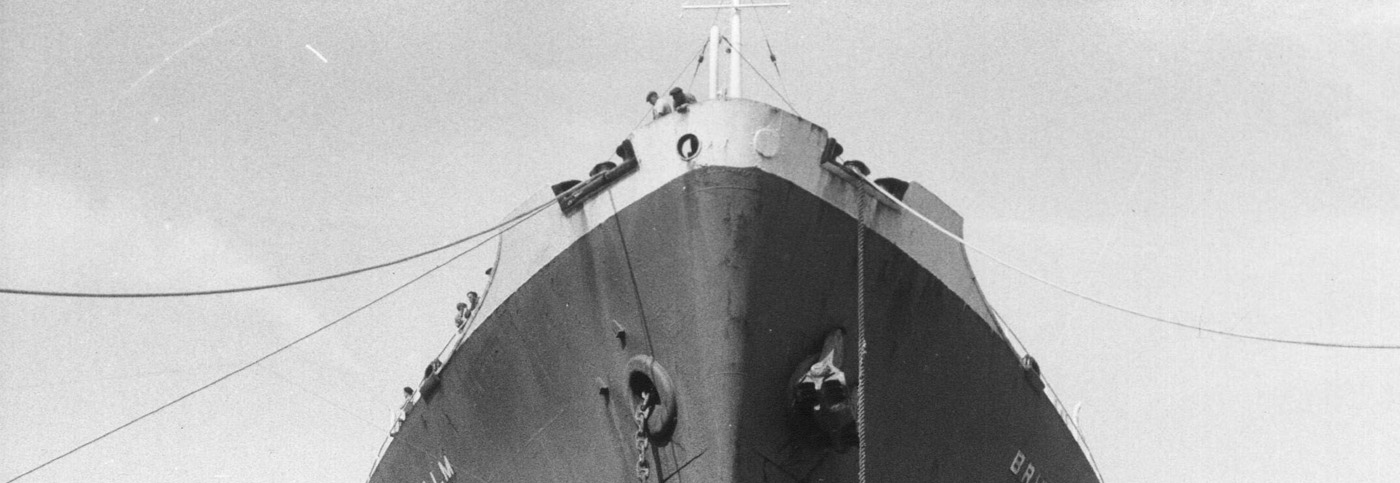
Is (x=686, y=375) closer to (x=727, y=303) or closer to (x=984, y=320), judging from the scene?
(x=727, y=303)

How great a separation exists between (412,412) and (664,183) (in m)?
3.87

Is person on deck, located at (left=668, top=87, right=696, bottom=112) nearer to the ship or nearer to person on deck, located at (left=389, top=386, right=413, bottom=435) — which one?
the ship

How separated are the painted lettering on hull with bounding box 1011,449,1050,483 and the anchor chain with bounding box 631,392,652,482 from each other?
3.44 metres

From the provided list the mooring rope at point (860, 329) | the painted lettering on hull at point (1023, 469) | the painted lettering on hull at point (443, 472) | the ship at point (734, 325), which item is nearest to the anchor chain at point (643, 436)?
the ship at point (734, 325)

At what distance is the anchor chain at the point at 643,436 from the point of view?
26.3 feet

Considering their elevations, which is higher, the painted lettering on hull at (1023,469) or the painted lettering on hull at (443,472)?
the painted lettering on hull at (443,472)

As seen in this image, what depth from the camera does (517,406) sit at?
9.27 m

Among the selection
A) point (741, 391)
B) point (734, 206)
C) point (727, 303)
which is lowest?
point (741, 391)

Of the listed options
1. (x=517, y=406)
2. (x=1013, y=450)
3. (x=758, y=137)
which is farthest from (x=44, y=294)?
(x=1013, y=450)

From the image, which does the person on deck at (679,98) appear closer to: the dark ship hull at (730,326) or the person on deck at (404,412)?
the dark ship hull at (730,326)

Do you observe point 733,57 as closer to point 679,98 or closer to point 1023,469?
point 679,98

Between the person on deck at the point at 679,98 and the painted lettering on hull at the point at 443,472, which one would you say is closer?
the person on deck at the point at 679,98

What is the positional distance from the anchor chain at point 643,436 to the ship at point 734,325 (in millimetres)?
21

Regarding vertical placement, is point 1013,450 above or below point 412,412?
below
